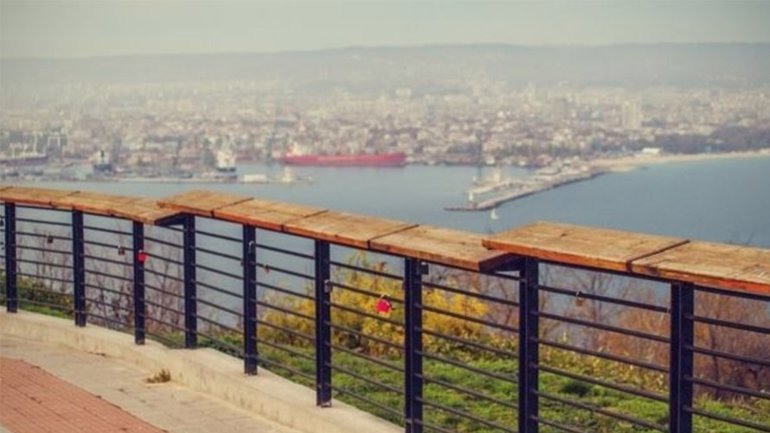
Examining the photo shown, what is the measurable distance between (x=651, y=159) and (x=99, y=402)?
111 m

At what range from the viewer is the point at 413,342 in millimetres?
7039

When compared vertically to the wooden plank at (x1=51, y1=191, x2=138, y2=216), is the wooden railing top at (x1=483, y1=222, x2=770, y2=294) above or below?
above

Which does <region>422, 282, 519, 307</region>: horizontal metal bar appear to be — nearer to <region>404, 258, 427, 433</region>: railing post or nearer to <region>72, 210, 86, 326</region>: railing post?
<region>404, 258, 427, 433</region>: railing post

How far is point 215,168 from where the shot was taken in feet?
354

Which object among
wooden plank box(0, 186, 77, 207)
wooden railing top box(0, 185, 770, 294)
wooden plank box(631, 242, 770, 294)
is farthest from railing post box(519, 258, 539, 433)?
wooden plank box(0, 186, 77, 207)

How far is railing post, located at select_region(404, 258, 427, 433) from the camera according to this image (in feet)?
22.9

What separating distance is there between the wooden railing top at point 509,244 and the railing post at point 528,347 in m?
0.12

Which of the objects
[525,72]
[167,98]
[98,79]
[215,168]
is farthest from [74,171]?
[525,72]

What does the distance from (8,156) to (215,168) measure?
50166mm

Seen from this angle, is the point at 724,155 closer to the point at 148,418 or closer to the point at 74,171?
the point at 74,171

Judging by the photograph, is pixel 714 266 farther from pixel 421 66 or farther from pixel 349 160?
pixel 421 66

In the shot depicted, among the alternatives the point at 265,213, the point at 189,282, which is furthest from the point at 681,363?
the point at 189,282

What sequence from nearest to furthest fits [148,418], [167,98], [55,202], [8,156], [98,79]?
[148,418], [55,202], [8,156], [98,79], [167,98]

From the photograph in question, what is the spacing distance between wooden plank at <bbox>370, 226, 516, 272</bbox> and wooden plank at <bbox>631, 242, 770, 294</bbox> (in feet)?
3.18
